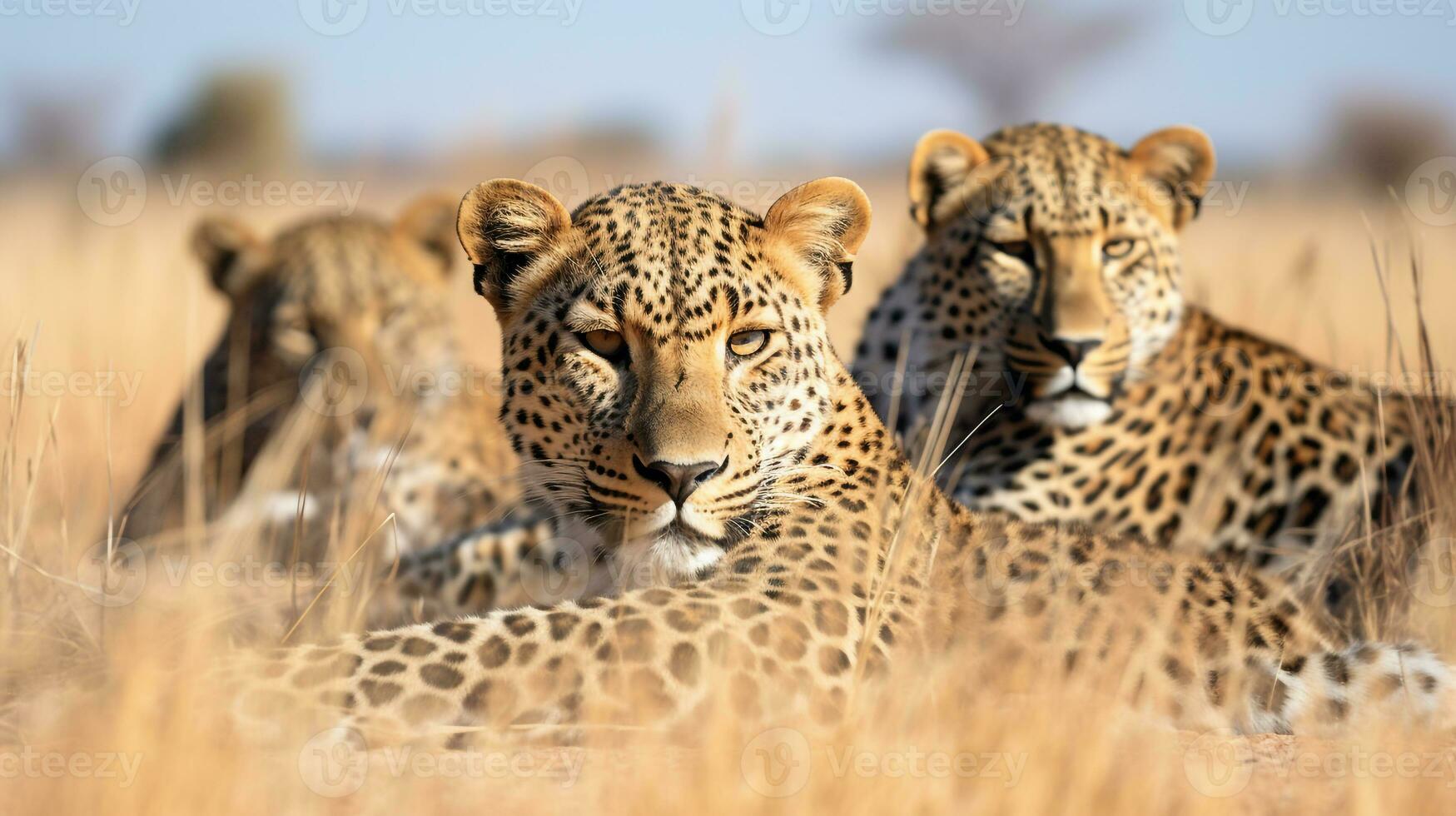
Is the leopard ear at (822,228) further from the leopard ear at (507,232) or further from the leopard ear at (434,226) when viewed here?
the leopard ear at (434,226)

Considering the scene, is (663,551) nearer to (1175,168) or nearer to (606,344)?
(606,344)

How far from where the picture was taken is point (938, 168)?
8.26 m

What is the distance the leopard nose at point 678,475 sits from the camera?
488cm

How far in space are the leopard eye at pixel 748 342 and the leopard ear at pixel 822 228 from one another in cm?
37

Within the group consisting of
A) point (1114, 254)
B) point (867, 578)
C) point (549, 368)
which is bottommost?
point (867, 578)

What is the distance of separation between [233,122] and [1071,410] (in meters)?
35.0

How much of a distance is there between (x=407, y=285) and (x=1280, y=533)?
5145 millimetres

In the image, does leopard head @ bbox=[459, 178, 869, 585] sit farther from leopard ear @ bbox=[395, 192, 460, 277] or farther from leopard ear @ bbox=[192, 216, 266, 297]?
leopard ear @ bbox=[192, 216, 266, 297]

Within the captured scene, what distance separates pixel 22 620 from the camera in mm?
5516

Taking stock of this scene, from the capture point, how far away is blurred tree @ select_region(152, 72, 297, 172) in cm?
3853

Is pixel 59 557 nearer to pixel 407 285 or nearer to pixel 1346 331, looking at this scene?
pixel 407 285

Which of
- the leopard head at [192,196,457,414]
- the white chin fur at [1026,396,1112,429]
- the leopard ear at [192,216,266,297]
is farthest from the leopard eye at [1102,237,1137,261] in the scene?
the leopard ear at [192,216,266,297]

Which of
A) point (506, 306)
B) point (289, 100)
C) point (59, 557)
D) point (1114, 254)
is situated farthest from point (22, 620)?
point (289, 100)

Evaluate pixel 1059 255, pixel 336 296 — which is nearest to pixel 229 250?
pixel 336 296
